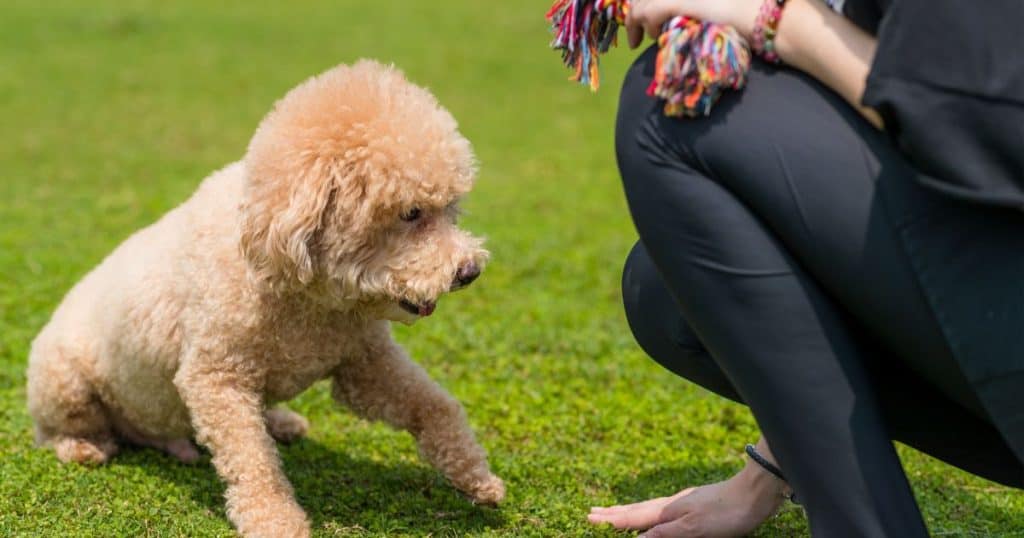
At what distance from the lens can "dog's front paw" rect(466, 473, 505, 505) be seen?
3.33 meters

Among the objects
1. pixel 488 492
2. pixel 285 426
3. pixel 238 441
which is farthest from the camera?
pixel 285 426

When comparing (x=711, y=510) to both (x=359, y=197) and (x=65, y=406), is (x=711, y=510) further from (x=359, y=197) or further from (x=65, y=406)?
(x=65, y=406)

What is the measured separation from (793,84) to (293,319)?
153cm

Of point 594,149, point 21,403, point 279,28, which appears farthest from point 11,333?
point 279,28

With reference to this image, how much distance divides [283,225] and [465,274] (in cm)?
47

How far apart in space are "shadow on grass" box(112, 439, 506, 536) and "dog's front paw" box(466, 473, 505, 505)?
2.0 inches

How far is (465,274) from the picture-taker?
10.1 feet

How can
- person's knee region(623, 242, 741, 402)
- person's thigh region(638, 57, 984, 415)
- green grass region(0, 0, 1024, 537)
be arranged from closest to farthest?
person's thigh region(638, 57, 984, 415) < person's knee region(623, 242, 741, 402) < green grass region(0, 0, 1024, 537)

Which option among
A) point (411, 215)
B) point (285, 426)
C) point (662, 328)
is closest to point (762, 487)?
point (662, 328)

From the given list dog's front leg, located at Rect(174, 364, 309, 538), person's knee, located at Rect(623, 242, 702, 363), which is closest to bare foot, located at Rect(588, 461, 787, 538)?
person's knee, located at Rect(623, 242, 702, 363)

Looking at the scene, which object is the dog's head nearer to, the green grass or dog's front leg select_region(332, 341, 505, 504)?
dog's front leg select_region(332, 341, 505, 504)

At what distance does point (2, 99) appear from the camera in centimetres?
1049

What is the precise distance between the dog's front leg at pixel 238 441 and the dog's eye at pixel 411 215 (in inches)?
25.0

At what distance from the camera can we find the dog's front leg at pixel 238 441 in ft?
10.4
